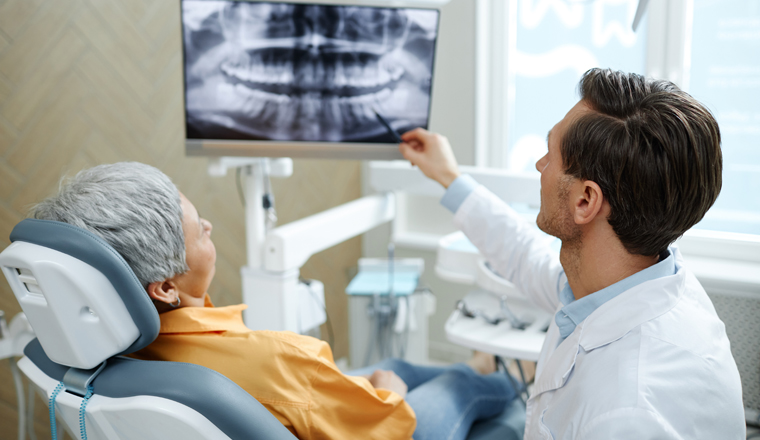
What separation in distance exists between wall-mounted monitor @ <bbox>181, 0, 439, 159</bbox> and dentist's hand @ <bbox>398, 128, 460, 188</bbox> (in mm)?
39

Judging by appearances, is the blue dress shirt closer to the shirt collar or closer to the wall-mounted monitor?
the shirt collar

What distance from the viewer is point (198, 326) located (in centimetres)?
110

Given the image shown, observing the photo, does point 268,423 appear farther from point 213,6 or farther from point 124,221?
point 213,6

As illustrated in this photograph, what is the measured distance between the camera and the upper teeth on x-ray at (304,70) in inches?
61.3

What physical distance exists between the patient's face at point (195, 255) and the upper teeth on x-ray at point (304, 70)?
546 millimetres

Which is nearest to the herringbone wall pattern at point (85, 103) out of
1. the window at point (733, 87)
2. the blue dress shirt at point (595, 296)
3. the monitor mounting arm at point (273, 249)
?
the monitor mounting arm at point (273, 249)

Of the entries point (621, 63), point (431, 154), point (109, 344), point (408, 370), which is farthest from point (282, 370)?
point (621, 63)

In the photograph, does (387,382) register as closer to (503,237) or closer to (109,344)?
(503,237)

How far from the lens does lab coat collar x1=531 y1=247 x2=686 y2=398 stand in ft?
3.05

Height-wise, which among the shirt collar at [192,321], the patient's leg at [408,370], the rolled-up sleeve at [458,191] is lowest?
the patient's leg at [408,370]

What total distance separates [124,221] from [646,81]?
896 mm

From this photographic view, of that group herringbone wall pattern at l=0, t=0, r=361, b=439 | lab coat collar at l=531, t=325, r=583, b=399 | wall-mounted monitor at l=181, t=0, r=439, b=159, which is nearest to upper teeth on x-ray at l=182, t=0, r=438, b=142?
wall-mounted monitor at l=181, t=0, r=439, b=159

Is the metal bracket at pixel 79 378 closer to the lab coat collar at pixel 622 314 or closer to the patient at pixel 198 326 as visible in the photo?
the patient at pixel 198 326

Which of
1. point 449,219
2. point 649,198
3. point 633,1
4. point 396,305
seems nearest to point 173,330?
point 649,198
